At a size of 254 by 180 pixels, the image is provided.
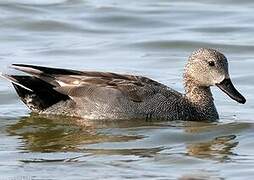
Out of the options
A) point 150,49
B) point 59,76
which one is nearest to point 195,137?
point 59,76

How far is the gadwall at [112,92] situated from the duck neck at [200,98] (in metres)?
0.04

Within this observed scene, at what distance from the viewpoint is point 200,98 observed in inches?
492

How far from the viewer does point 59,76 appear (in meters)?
12.1

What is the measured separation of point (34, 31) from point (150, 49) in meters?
2.29

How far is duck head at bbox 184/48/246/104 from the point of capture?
12116 millimetres

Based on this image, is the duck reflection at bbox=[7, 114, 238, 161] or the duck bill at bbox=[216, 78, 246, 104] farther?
the duck bill at bbox=[216, 78, 246, 104]

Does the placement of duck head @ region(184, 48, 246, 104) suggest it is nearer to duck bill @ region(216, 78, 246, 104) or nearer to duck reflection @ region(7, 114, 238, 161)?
duck bill @ region(216, 78, 246, 104)

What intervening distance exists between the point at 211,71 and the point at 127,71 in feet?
8.43

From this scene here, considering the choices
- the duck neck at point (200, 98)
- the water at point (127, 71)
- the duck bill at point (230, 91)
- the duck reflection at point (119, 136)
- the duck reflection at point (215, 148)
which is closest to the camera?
the water at point (127, 71)

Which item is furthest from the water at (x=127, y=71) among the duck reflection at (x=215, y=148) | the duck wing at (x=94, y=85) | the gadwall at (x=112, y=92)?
the duck wing at (x=94, y=85)

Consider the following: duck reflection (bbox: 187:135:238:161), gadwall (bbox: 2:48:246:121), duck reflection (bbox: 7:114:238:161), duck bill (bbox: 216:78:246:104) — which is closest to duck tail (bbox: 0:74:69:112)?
gadwall (bbox: 2:48:246:121)

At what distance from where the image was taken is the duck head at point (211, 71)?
39.7ft

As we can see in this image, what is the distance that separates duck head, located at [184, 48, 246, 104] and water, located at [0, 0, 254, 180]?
0.35m

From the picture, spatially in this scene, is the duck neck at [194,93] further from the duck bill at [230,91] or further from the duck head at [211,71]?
the duck bill at [230,91]
